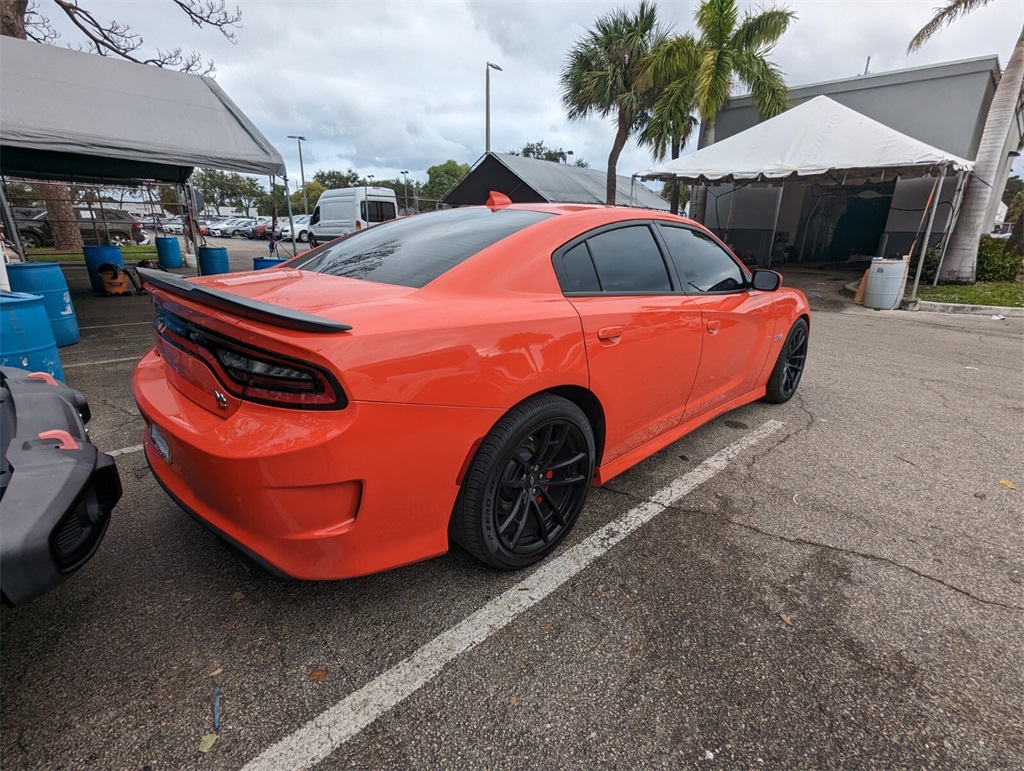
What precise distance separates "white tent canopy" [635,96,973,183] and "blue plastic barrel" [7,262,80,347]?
1148cm

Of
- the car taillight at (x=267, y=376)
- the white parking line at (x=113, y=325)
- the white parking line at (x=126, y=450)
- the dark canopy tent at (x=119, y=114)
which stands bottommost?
the white parking line at (x=113, y=325)

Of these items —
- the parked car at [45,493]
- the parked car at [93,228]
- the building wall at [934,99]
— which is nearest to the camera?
the parked car at [45,493]

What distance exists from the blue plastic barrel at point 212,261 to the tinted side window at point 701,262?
9413 mm

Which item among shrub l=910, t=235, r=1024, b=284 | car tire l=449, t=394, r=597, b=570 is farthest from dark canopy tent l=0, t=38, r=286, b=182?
shrub l=910, t=235, r=1024, b=284

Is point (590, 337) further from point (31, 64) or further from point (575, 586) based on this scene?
point (31, 64)

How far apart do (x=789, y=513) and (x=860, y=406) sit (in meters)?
2.21

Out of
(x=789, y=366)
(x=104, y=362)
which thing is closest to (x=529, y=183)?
(x=104, y=362)

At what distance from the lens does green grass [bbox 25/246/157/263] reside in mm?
14383

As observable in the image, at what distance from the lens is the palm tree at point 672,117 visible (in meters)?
13.1

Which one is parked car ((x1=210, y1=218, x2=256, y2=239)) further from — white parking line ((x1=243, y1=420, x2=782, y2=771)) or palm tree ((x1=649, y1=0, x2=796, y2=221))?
white parking line ((x1=243, y1=420, x2=782, y2=771))

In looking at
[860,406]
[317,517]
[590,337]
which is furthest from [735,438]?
[317,517]

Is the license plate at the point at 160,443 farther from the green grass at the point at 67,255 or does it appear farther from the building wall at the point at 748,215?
the building wall at the point at 748,215

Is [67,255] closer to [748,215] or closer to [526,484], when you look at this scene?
[526,484]

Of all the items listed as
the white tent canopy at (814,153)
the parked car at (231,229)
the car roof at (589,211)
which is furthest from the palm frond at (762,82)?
the parked car at (231,229)
